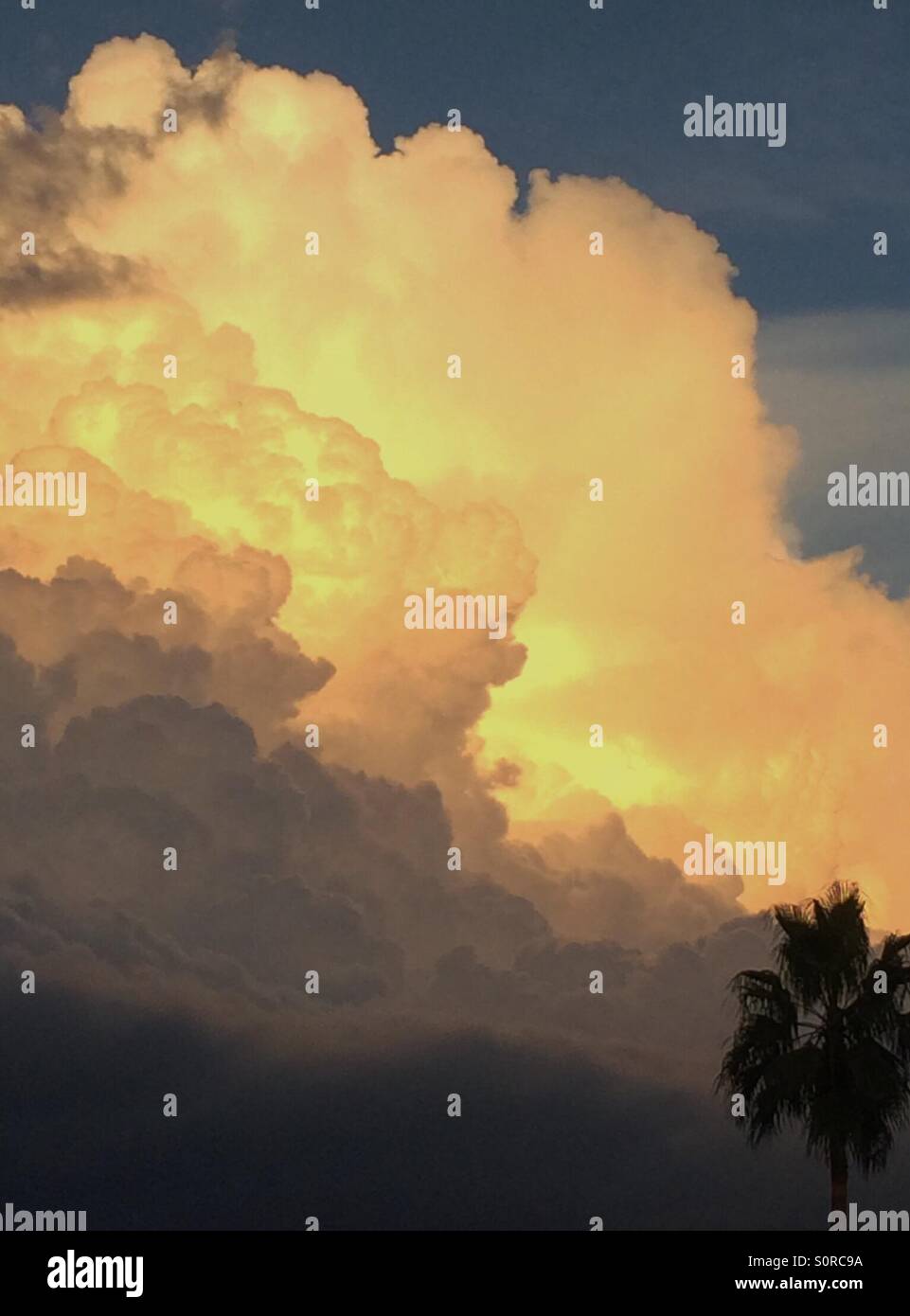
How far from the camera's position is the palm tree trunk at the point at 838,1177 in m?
45.1

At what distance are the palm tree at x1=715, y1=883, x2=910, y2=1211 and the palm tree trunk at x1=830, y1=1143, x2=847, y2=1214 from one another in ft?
0.07

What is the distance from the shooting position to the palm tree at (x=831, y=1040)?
45156mm

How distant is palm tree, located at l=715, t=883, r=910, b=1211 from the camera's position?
4516 centimetres

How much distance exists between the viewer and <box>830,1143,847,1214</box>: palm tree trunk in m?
45.1

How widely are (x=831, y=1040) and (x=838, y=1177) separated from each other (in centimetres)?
310

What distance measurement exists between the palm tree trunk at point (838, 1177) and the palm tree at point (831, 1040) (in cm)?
2

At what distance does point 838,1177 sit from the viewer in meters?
45.4
